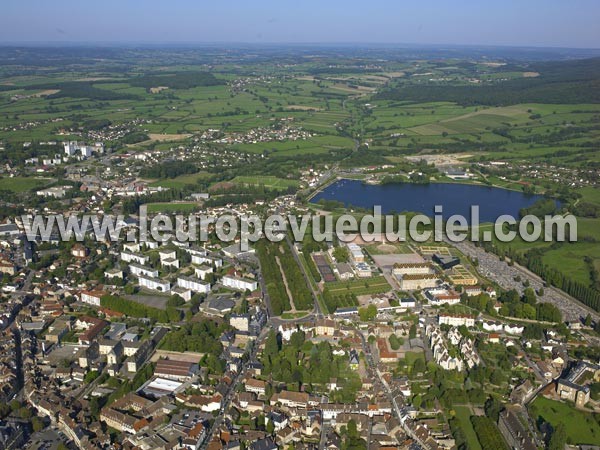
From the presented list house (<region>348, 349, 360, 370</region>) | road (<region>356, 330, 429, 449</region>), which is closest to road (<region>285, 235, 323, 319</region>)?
road (<region>356, 330, 429, 449</region>)

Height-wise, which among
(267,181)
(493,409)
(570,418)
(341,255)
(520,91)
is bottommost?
(570,418)

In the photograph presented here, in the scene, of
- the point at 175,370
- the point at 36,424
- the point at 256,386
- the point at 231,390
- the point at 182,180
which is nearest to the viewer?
the point at 36,424

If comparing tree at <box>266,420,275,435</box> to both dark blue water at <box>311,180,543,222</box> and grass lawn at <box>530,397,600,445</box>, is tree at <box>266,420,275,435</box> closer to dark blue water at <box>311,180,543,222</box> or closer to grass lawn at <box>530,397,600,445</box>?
grass lawn at <box>530,397,600,445</box>

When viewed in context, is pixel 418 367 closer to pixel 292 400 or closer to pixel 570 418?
pixel 292 400

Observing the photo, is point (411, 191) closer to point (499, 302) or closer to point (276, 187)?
point (276, 187)

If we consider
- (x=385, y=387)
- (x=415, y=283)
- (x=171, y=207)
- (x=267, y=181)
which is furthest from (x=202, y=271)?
(x=267, y=181)

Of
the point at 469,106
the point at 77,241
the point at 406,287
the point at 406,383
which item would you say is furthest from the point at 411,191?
the point at 469,106
